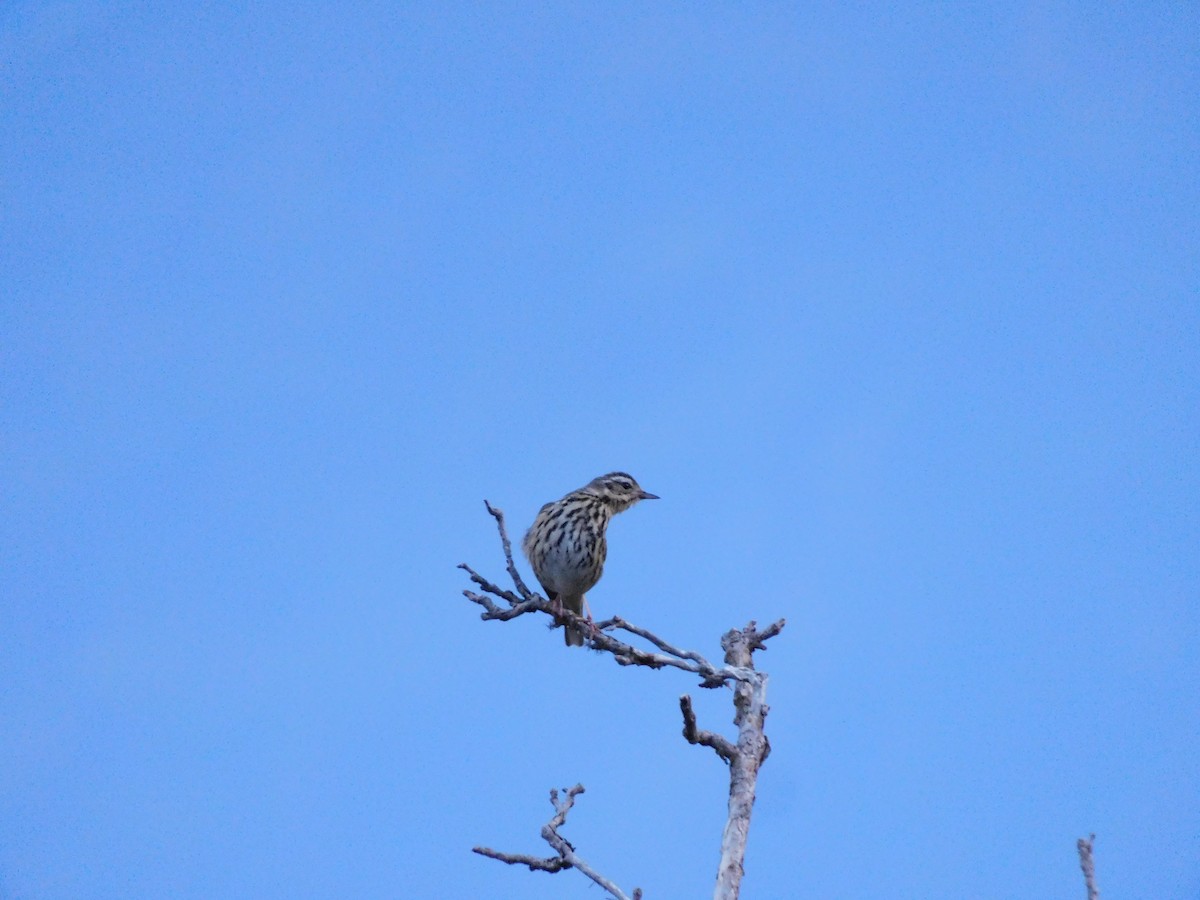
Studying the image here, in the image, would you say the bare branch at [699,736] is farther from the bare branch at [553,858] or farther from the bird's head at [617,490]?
the bird's head at [617,490]

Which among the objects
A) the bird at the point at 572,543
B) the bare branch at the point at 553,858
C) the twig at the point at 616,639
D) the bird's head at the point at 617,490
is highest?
the bird's head at the point at 617,490

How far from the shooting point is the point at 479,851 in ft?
20.8

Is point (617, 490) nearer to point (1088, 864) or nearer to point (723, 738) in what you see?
point (723, 738)

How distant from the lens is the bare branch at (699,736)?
615 cm

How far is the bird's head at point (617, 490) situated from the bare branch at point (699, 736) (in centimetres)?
618

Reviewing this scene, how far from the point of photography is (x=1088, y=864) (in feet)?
14.3

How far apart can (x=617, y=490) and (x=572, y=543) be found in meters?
1.09

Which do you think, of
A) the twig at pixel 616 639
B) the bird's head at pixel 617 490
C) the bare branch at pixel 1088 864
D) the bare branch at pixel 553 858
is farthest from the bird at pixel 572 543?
the bare branch at pixel 1088 864

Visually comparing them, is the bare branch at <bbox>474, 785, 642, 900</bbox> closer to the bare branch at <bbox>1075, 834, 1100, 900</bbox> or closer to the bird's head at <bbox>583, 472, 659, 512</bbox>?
the bare branch at <bbox>1075, 834, 1100, 900</bbox>

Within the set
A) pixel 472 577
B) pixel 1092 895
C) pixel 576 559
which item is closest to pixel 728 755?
pixel 1092 895

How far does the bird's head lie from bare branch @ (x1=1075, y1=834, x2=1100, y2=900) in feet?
27.5

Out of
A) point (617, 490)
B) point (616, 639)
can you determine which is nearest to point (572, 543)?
point (617, 490)

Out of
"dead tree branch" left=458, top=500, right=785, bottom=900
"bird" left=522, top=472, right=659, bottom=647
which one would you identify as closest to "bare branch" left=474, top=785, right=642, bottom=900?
"dead tree branch" left=458, top=500, right=785, bottom=900

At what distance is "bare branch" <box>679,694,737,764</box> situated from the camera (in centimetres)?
615
